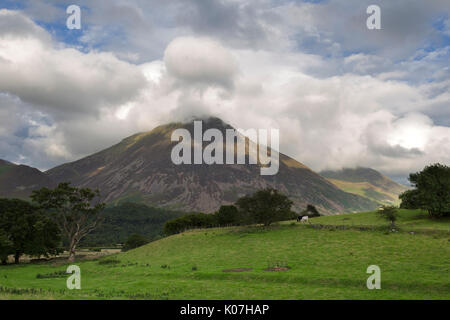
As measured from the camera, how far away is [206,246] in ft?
213

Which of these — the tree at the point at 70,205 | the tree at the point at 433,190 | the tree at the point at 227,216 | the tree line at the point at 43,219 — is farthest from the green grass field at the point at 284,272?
the tree at the point at 227,216

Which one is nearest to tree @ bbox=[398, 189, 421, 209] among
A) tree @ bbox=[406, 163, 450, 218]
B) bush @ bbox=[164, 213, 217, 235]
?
tree @ bbox=[406, 163, 450, 218]

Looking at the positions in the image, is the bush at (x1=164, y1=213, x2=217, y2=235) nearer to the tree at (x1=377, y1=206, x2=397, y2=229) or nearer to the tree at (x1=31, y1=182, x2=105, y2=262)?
the tree at (x1=31, y1=182, x2=105, y2=262)

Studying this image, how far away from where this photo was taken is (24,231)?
75.3m

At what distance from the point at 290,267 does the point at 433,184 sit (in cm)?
5749

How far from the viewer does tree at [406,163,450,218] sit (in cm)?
7194

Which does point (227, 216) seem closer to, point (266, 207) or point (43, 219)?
point (266, 207)

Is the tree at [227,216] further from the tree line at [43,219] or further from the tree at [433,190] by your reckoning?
the tree at [433,190]

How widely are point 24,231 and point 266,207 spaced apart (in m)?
60.3

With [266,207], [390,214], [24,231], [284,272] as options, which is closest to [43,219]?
[24,231]

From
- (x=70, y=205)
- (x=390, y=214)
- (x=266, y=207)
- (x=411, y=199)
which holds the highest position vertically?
(x=411, y=199)
